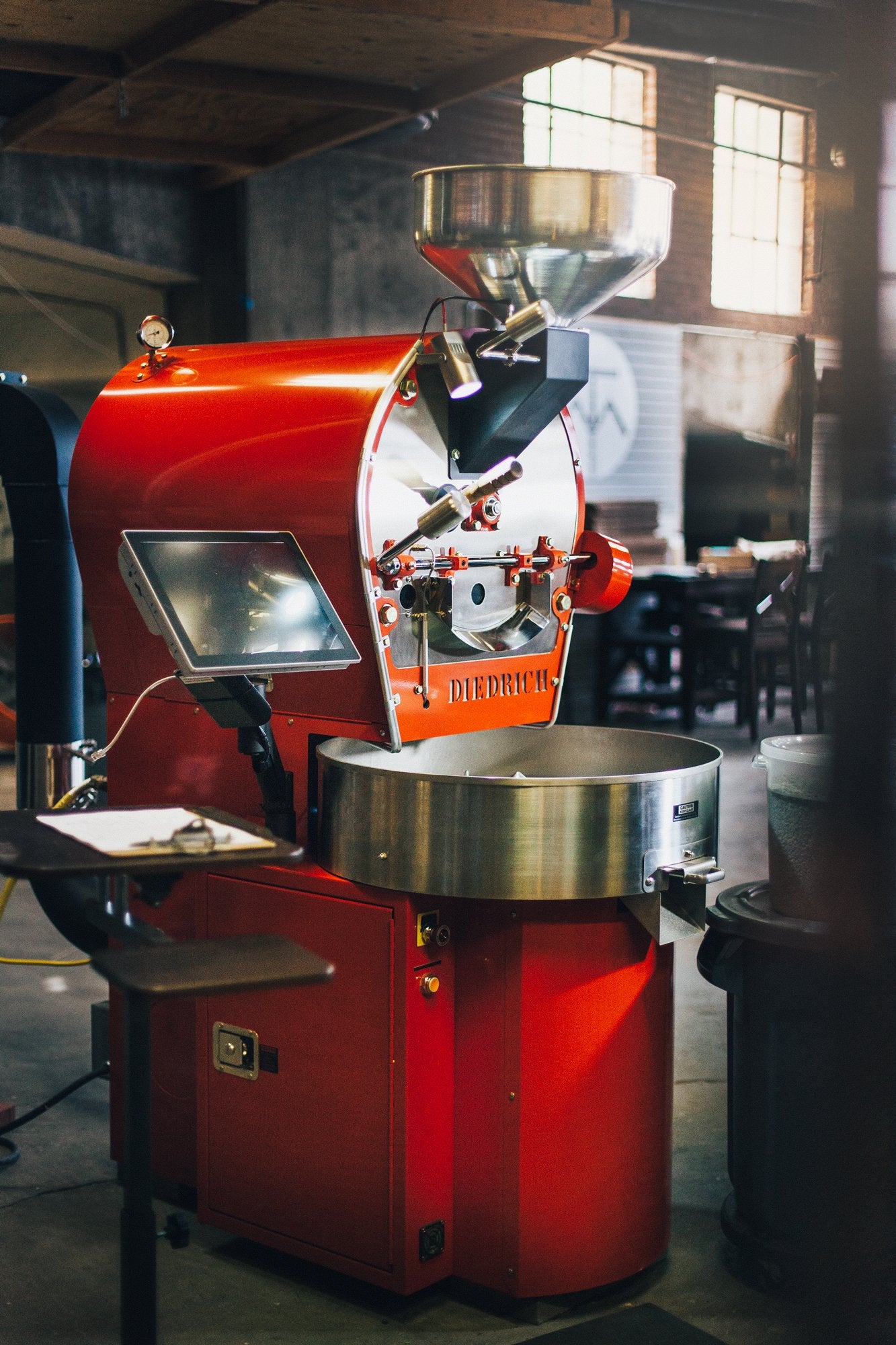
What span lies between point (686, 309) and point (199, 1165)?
1008 cm

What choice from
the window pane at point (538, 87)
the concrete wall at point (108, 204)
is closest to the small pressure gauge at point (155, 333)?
the concrete wall at point (108, 204)

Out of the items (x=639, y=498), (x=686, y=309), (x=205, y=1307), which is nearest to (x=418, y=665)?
(x=205, y=1307)

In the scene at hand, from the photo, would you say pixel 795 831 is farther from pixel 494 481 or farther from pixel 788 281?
pixel 788 281

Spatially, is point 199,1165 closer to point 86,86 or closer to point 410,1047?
point 410,1047

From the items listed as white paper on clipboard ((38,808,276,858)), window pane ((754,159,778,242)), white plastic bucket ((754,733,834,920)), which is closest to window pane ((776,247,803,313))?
window pane ((754,159,778,242))

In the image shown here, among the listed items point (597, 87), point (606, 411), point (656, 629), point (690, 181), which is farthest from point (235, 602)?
point (690, 181)

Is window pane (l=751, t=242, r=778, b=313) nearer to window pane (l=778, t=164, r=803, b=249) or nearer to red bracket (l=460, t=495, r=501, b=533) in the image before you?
window pane (l=778, t=164, r=803, b=249)

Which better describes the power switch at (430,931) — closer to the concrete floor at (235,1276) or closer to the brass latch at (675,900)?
the brass latch at (675,900)

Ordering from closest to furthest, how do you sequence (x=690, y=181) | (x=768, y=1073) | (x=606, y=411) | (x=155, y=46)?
(x=768, y=1073) < (x=155, y=46) < (x=606, y=411) < (x=690, y=181)

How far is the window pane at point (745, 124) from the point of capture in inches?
462

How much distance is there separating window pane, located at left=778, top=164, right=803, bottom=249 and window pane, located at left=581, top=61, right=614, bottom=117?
2.05 metres

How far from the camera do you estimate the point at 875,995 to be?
0.71 m

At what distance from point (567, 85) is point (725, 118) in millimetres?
2004

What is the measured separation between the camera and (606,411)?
10852 mm
